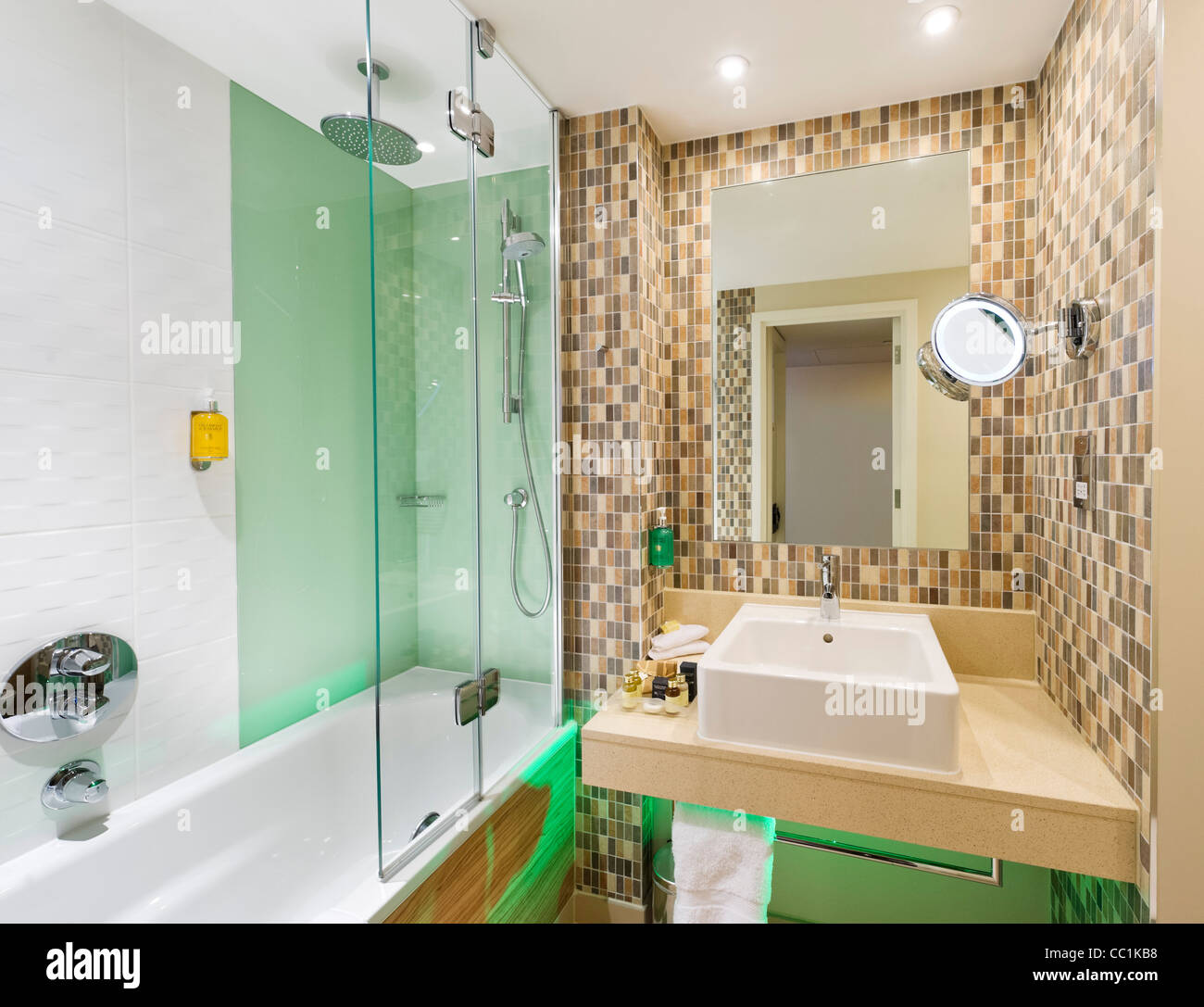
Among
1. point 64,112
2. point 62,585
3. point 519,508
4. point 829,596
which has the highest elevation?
point 64,112

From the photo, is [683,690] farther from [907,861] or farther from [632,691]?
[907,861]

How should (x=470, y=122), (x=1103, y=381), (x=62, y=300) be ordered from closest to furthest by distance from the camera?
(x=1103, y=381) → (x=62, y=300) → (x=470, y=122)

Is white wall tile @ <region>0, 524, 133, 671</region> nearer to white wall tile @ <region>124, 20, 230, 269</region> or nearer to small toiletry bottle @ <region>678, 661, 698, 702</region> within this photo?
white wall tile @ <region>124, 20, 230, 269</region>

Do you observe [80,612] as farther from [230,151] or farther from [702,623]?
[702,623]

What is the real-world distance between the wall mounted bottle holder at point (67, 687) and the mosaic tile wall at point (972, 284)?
59.7 inches

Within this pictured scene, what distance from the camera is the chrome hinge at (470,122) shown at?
148 cm

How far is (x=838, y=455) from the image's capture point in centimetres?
194

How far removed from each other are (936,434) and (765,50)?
3.60 ft

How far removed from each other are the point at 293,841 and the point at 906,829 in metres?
1.56

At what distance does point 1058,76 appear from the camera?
1.55 meters

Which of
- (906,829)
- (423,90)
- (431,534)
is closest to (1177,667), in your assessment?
(906,829)

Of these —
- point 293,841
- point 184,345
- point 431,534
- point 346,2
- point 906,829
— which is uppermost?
point 346,2

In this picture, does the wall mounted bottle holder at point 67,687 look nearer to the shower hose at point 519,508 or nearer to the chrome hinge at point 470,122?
the shower hose at point 519,508

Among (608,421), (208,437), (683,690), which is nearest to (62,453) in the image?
(208,437)
